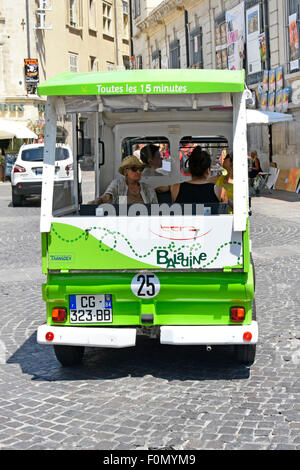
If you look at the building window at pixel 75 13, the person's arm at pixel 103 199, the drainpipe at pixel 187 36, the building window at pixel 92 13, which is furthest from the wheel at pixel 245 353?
the building window at pixel 92 13

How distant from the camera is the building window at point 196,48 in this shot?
107ft

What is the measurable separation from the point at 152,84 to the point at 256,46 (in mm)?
22328

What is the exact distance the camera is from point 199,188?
19.9 ft

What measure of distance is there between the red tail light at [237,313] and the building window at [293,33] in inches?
757

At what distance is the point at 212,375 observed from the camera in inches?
216

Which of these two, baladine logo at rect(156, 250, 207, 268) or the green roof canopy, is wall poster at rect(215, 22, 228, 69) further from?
baladine logo at rect(156, 250, 207, 268)

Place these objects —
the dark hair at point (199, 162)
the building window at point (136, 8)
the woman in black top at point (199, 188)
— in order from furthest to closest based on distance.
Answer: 1. the building window at point (136, 8)
2. the dark hair at point (199, 162)
3. the woman in black top at point (199, 188)

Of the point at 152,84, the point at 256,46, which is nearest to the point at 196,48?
the point at 256,46

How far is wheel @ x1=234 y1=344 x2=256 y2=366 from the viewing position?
18.3 feet

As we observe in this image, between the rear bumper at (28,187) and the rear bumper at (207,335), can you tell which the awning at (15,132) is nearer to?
the rear bumper at (28,187)

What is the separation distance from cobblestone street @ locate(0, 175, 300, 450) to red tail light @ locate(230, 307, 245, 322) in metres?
0.47
